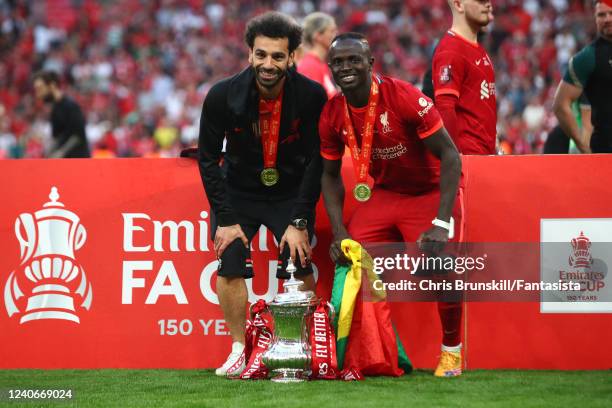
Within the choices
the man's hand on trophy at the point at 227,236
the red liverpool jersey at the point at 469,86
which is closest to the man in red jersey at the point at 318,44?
the red liverpool jersey at the point at 469,86

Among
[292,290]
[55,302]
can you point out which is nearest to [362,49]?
[292,290]

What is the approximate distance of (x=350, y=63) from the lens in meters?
5.30

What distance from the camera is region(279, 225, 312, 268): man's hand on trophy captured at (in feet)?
18.1

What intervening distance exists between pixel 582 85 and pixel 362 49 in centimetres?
205

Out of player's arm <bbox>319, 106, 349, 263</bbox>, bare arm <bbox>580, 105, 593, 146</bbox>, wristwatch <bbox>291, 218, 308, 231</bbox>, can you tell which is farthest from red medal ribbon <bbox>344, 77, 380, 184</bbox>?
bare arm <bbox>580, 105, 593, 146</bbox>

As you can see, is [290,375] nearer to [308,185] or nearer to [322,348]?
[322,348]

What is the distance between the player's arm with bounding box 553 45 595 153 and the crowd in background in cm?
954

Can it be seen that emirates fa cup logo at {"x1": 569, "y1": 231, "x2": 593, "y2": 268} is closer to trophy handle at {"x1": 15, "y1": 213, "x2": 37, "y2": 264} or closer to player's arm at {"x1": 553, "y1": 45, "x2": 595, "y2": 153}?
player's arm at {"x1": 553, "y1": 45, "x2": 595, "y2": 153}

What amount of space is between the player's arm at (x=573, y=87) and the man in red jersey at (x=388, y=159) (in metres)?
1.54

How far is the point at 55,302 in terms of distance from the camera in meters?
6.21

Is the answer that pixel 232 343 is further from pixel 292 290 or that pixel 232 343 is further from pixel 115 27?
pixel 115 27

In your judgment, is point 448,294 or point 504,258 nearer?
point 448,294

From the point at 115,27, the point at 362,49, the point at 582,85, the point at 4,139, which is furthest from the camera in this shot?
the point at 115,27

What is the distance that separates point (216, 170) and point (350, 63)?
97cm
